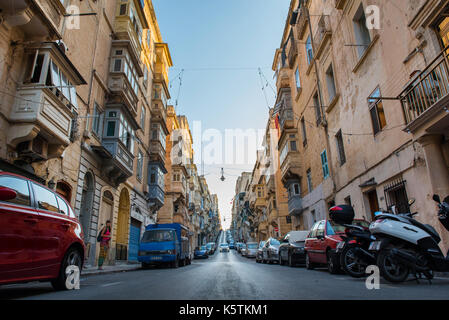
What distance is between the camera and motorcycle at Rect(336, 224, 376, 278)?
656 centimetres

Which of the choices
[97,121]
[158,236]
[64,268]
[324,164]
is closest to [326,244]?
[64,268]

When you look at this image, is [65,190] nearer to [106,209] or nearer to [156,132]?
[106,209]

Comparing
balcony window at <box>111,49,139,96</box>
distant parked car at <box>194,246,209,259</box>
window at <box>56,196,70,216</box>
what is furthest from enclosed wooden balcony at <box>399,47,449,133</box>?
distant parked car at <box>194,246,209,259</box>

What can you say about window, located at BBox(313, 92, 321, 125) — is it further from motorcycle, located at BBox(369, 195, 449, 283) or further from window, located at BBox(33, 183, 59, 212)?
window, located at BBox(33, 183, 59, 212)

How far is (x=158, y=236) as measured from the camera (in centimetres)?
1723

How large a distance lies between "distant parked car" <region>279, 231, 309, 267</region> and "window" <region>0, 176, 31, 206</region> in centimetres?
1200

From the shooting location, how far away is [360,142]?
48.6 ft

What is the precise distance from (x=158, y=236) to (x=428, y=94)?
44.9 feet

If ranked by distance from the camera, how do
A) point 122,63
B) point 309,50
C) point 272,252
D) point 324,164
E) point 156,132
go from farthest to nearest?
point 156,132
point 309,50
point 324,164
point 122,63
point 272,252

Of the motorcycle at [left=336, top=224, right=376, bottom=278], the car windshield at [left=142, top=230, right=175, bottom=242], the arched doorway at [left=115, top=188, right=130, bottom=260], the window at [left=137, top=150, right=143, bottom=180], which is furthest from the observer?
the window at [left=137, top=150, right=143, bottom=180]

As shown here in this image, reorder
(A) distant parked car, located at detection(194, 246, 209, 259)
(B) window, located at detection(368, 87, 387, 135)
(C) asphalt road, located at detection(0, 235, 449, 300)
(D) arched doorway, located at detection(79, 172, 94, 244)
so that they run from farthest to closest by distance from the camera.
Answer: (A) distant parked car, located at detection(194, 246, 209, 259), (D) arched doorway, located at detection(79, 172, 94, 244), (B) window, located at detection(368, 87, 387, 135), (C) asphalt road, located at detection(0, 235, 449, 300)

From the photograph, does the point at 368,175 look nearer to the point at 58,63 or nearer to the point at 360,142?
the point at 360,142

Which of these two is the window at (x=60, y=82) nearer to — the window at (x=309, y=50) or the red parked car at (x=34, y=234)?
the red parked car at (x=34, y=234)

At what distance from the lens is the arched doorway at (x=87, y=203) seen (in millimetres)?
15672
